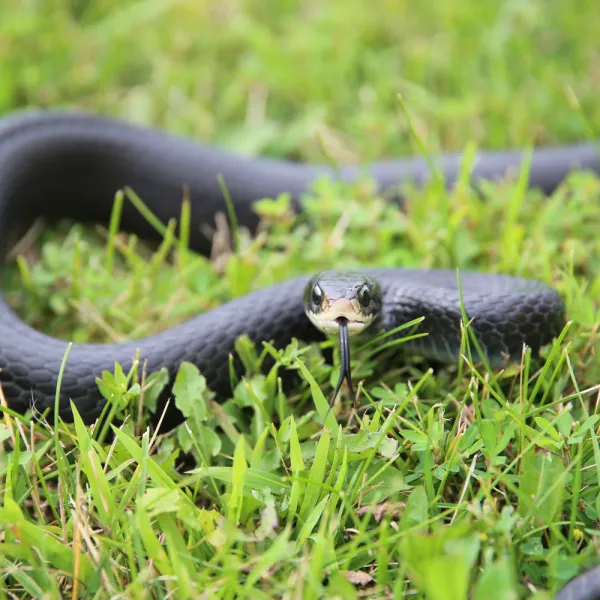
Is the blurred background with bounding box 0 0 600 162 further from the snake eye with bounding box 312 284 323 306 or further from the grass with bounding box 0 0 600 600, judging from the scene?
the snake eye with bounding box 312 284 323 306

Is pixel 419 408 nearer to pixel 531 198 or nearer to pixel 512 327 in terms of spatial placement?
pixel 512 327

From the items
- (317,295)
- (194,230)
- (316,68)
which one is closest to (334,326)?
(317,295)

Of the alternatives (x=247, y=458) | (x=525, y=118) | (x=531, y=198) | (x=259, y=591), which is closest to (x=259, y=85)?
(x=525, y=118)

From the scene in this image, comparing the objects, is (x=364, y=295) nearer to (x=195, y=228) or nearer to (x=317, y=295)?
(x=317, y=295)

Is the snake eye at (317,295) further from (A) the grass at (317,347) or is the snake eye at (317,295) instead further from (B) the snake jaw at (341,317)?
(A) the grass at (317,347)

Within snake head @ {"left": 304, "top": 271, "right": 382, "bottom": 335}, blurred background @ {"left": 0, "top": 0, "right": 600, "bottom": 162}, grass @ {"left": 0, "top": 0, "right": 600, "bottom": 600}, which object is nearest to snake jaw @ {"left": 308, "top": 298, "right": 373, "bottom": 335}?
snake head @ {"left": 304, "top": 271, "right": 382, "bottom": 335}

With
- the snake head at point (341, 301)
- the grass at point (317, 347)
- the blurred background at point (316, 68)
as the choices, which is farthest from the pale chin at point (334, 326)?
the blurred background at point (316, 68)

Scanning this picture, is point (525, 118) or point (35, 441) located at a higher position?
point (525, 118)
